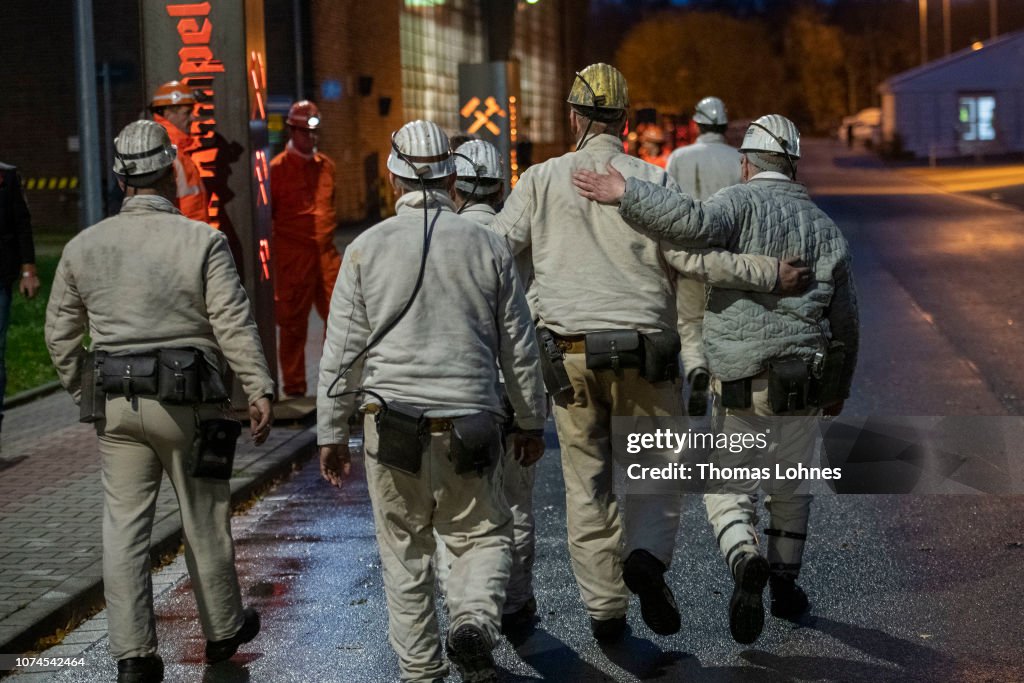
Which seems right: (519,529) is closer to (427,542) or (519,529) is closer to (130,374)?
(427,542)

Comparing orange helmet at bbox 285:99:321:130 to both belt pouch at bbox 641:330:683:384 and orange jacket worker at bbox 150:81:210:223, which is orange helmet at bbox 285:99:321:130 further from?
belt pouch at bbox 641:330:683:384

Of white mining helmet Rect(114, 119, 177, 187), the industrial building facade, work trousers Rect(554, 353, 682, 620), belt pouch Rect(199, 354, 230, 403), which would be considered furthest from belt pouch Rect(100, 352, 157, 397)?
the industrial building facade

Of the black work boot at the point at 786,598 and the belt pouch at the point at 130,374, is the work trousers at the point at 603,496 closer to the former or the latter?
the black work boot at the point at 786,598

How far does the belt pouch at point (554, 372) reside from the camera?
5.82 meters

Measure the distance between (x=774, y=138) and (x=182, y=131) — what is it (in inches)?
194

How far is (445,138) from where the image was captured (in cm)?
510

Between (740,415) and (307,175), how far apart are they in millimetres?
6181

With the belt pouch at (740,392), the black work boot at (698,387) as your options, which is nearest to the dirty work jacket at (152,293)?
the belt pouch at (740,392)

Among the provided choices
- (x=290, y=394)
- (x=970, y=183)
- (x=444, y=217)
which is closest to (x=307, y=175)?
(x=290, y=394)

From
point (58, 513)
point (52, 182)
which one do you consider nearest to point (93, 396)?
point (58, 513)

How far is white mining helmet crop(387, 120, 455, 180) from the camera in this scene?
504cm

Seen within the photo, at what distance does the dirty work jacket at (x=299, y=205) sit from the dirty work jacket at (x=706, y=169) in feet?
8.59

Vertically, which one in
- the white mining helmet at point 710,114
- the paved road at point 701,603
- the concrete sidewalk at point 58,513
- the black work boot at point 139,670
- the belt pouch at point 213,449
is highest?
the white mining helmet at point 710,114

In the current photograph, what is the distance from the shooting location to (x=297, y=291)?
1148 cm
